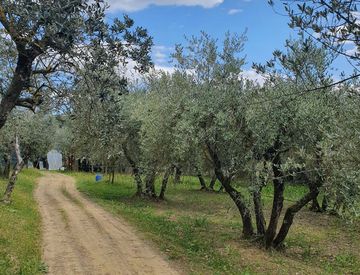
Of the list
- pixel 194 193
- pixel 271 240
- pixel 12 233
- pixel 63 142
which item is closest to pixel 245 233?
pixel 271 240

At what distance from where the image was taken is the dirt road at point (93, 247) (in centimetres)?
1147

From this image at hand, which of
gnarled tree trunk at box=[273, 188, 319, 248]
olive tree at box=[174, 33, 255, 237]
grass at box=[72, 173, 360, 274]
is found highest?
olive tree at box=[174, 33, 255, 237]

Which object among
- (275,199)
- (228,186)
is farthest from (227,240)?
(275,199)

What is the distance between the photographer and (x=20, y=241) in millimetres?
13781

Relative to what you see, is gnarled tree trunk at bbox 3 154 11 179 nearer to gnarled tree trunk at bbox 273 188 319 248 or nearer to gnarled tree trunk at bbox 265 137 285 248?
gnarled tree trunk at bbox 265 137 285 248

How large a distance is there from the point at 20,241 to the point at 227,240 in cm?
747

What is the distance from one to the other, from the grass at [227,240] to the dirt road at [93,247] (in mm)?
764

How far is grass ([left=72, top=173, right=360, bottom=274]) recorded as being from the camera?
13.2 m

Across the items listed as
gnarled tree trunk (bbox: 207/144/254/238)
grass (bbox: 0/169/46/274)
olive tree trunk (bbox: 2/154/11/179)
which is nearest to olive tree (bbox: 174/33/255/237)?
gnarled tree trunk (bbox: 207/144/254/238)

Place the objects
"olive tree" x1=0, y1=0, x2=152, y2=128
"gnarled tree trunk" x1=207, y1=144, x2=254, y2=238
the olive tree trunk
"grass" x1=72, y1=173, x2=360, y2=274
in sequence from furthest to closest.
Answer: the olive tree trunk, "gnarled tree trunk" x1=207, y1=144, x2=254, y2=238, "grass" x1=72, y1=173, x2=360, y2=274, "olive tree" x1=0, y1=0, x2=152, y2=128

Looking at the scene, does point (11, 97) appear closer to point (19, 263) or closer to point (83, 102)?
point (83, 102)

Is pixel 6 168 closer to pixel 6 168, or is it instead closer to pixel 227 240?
pixel 6 168

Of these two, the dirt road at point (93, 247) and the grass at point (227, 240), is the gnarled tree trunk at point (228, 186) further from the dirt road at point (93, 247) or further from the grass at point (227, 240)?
the dirt road at point (93, 247)

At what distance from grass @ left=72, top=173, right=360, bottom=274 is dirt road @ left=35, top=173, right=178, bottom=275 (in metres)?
0.76
